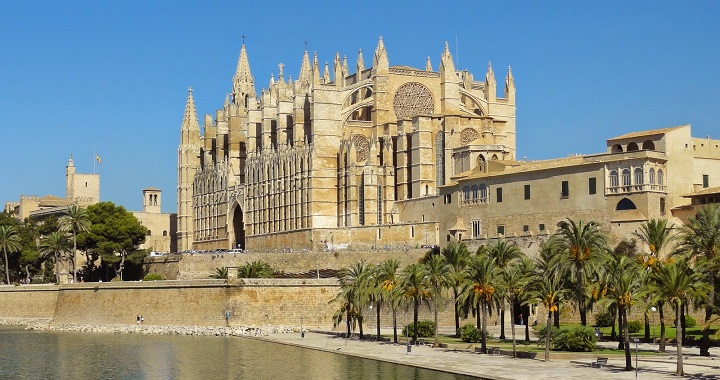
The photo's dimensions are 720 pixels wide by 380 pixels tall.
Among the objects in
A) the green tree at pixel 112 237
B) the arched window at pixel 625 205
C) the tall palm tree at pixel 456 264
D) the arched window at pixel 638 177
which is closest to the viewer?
the tall palm tree at pixel 456 264

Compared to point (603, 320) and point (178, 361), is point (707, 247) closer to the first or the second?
point (603, 320)

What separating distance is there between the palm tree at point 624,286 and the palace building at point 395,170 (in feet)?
42.5

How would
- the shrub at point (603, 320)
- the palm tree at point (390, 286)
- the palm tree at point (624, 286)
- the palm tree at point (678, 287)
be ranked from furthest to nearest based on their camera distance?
1. the shrub at point (603, 320)
2. the palm tree at point (390, 286)
3. the palm tree at point (624, 286)
4. the palm tree at point (678, 287)

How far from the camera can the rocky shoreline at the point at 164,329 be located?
63719 millimetres

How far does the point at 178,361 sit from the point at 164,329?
16149 millimetres

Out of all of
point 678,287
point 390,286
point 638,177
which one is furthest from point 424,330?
point 678,287

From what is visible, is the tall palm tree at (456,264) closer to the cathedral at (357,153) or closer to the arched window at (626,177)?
the arched window at (626,177)

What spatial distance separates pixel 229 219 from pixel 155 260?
1215 cm

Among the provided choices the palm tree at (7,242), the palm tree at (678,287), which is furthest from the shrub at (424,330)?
the palm tree at (7,242)

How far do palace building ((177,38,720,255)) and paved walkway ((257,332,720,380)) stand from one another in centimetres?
1375

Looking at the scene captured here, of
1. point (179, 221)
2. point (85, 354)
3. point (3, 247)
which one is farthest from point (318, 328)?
point (179, 221)

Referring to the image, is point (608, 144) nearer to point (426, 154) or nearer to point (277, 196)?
point (426, 154)

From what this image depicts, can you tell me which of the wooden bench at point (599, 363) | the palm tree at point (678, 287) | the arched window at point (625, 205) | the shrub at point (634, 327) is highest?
the arched window at point (625, 205)

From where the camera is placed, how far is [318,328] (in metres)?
65.1
